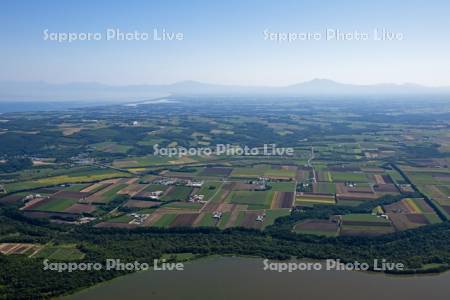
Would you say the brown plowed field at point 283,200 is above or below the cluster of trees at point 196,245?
above

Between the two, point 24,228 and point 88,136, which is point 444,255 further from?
point 88,136

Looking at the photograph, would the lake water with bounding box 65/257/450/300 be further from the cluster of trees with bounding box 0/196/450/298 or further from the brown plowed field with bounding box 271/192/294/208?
the brown plowed field with bounding box 271/192/294/208

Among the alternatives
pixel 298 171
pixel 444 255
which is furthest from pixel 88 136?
pixel 444 255

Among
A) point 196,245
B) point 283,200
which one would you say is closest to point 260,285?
point 196,245

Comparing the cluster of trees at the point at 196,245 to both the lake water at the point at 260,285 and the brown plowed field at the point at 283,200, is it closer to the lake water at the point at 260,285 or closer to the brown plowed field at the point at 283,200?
the lake water at the point at 260,285

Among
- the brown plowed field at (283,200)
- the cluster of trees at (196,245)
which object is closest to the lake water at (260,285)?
the cluster of trees at (196,245)

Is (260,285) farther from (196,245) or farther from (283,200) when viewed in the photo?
(283,200)

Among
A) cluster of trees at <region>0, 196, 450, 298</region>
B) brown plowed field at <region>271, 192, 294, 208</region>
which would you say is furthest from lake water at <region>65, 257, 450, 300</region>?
brown plowed field at <region>271, 192, 294, 208</region>

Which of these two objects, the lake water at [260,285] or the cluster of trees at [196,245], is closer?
the lake water at [260,285]
